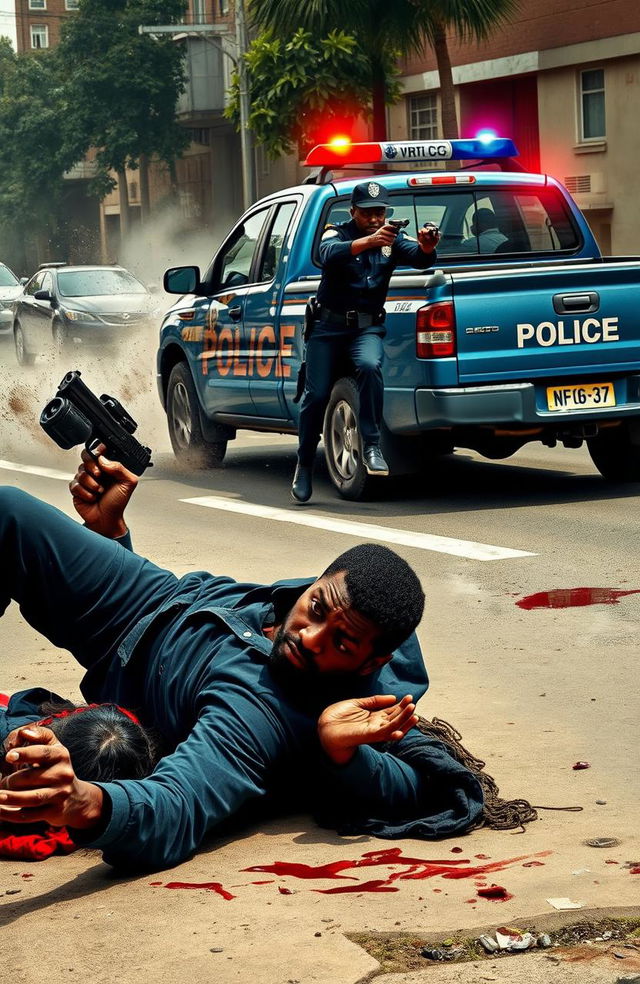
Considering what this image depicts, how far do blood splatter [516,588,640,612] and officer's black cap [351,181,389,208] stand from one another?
3.23m

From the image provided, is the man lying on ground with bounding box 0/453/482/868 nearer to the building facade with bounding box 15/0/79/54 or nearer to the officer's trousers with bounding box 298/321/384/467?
the officer's trousers with bounding box 298/321/384/467

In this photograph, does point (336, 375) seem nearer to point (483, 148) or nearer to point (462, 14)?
point (483, 148)

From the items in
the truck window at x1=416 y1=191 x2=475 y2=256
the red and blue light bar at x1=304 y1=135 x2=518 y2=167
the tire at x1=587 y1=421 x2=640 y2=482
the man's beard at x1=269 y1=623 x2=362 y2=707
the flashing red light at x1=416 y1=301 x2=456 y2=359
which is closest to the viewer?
the man's beard at x1=269 y1=623 x2=362 y2=707

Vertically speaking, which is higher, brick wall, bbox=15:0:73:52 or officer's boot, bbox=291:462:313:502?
brick wall, bbox=15:0:73:52

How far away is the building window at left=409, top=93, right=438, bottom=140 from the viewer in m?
35.2

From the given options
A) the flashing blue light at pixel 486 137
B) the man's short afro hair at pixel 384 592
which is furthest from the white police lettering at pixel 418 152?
the man's short afro hair at pixel 384 592

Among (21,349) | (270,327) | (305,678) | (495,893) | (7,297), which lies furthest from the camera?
(7,297)

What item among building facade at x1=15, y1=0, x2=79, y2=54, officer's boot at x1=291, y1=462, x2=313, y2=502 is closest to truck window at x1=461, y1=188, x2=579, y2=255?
officer's boot at x1=291, y1=462, x2=313, y2=502

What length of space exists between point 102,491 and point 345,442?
215 inches

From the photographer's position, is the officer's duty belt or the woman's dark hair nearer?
the woman's dark hair

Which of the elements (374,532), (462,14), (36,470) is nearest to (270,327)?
(374,532)

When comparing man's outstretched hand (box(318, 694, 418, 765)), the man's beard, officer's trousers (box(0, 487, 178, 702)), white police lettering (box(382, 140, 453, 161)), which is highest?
white police lettering (box(382, 140, 453, 161))

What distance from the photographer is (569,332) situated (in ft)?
31.3

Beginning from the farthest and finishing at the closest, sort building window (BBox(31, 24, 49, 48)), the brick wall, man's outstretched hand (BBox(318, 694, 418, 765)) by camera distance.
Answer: building window (BBox(31, 24, 49, 48)) → the brick wall → man's outstretched hand (BBox(318, 694, 418, 765))
